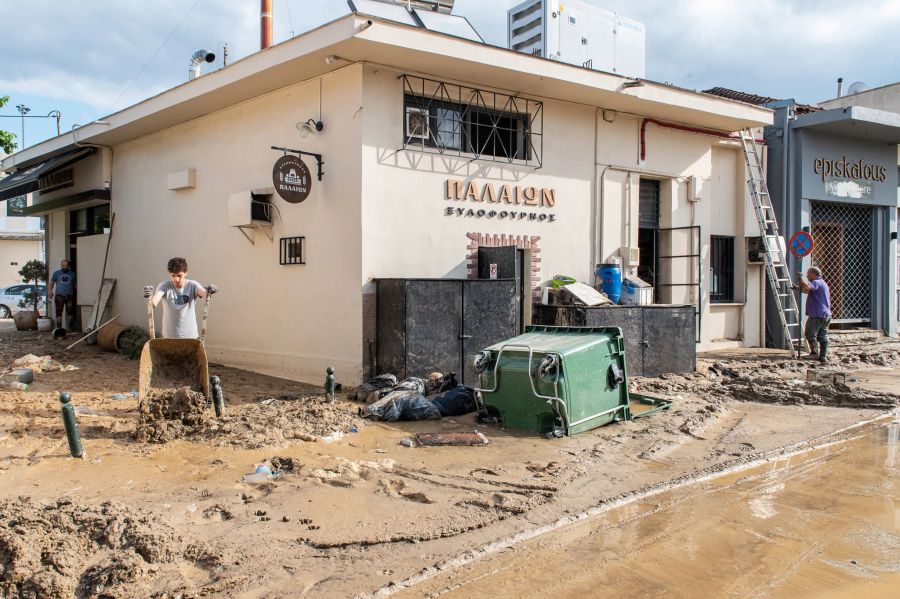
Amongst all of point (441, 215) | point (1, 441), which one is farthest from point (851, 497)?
point (1, 441)

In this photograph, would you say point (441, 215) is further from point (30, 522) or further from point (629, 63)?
point (30, 522)

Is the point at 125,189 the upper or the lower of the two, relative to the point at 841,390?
upper

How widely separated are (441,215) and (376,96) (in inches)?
77.3

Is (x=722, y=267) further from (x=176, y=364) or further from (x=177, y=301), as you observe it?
(x=176, y=364)

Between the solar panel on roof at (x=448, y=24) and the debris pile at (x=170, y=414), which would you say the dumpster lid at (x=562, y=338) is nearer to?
the debris pile at (x=170, y=414)

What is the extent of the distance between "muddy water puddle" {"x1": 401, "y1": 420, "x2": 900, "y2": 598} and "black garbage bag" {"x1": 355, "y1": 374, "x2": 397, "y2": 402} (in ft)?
14.4

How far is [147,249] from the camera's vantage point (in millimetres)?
13922

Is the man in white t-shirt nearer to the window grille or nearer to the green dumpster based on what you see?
the green dumpster

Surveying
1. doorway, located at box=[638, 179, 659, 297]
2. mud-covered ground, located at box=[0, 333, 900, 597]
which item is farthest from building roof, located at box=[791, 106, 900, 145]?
mud-covered ground, located at box=[0, 333, 900, 597]

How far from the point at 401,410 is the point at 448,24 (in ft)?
19.6

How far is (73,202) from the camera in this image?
16156 mm

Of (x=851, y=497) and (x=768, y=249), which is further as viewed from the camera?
(x=768, y=249)

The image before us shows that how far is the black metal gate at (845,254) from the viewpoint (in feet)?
51.4

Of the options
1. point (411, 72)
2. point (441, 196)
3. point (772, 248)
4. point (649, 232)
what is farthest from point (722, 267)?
point (411, 72)
